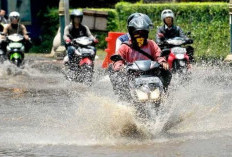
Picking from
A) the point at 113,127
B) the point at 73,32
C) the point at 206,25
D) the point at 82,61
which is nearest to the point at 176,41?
the point at 82,61

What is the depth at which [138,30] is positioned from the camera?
35.8ft

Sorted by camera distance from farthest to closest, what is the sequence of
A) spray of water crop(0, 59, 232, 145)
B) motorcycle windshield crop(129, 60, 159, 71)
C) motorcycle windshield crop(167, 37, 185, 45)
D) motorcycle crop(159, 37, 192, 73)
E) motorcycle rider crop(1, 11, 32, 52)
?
motorcycle rider crop(1, 11, 32, 52), motorcycle windshield crop(167, 37, 185, 45), motorcycle crop(159, 37, 192, 73), motorcycle windshield crop(129, 60, 159, 71), spray of water crop(0, 59, 232, 145)

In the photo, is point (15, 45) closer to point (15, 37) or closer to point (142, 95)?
point (15, 37)

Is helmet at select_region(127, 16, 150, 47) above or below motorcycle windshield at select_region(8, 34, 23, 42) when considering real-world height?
above

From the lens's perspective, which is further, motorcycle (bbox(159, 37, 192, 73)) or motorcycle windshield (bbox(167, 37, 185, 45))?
motorcycle windshield (bbox(167, 37, 185, 45))

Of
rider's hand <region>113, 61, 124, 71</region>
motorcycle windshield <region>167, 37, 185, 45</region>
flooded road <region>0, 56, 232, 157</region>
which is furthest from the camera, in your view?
motorcycle windshield <region>167, 37, 185, 45</region>

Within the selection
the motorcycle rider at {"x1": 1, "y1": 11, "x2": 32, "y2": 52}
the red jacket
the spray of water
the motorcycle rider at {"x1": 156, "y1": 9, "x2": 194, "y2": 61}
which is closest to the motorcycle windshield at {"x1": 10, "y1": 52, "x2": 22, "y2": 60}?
the motorcycle rider at {"x1": 1, "y1": 11, "x2": 32, "y2": 52}

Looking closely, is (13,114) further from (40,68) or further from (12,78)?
(40,68)

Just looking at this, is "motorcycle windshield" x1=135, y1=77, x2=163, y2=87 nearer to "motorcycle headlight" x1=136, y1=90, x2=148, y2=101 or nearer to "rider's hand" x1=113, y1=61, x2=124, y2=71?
"motorcycle headlight" x1=136, y1=90, x2=148, y2=101

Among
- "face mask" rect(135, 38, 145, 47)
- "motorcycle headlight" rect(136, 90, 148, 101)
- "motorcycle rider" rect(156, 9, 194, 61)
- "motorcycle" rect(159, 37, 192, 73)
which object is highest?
"face mask" rect(135, 38, 145, 47)

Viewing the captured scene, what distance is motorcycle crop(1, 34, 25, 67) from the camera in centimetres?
2066

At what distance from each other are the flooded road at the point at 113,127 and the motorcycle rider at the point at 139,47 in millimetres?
360

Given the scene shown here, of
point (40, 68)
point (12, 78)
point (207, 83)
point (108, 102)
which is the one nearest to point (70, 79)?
point (12, 78)

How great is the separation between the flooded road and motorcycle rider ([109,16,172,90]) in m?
0.36
